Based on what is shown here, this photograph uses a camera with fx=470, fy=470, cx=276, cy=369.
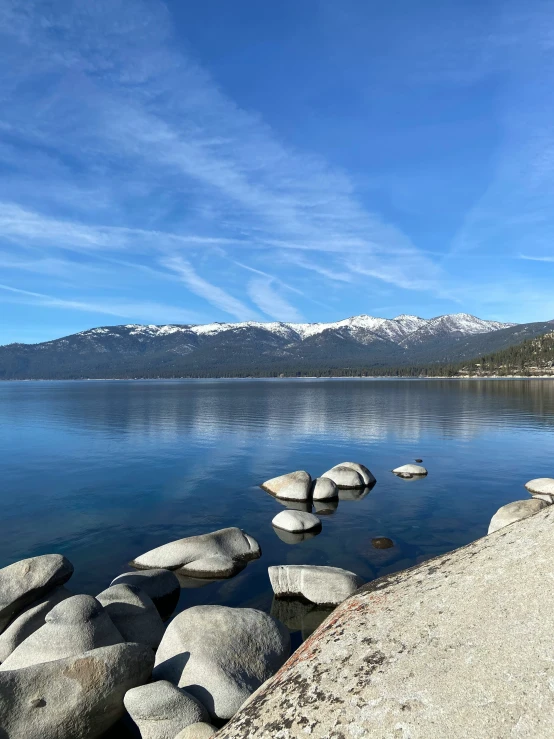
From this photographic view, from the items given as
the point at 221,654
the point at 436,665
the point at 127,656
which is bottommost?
the point at 221,654

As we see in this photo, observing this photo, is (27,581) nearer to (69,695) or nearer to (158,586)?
(158,586)

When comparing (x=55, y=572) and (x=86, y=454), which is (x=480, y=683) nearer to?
(x=55, y=572)

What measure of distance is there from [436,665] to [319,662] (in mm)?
1917

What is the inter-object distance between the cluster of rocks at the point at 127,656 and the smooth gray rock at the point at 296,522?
712 cm

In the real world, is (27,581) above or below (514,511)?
below

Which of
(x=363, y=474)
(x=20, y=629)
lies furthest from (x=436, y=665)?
(x=363, y=474)

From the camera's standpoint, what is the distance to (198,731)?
831 centimetres

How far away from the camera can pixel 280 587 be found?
16.7 m

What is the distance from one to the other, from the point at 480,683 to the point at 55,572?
13148 millimetres

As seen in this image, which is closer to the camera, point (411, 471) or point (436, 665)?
point (436, 665)

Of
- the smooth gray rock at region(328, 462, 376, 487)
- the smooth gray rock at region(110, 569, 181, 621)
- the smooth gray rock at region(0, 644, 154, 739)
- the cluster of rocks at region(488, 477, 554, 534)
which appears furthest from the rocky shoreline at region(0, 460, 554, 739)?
the smooth gray rock at region(328, 462, 376, 487)

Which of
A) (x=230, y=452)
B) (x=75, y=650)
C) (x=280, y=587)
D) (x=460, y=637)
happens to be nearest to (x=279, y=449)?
(x=230, y=452)

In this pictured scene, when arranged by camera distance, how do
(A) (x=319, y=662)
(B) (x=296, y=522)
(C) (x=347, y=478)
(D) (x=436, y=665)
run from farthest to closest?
(C) (x=347, y=478), (B) (x=296, y=522), (A) (x=319, y=662), (D) (x=436, y=665)

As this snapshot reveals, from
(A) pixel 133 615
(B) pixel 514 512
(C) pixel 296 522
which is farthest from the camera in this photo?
(C) pixel 296 522
